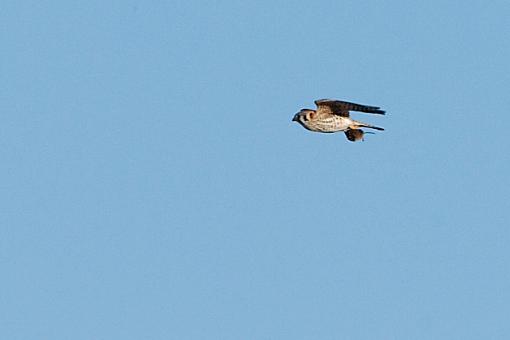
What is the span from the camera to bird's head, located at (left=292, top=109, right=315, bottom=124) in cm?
3741

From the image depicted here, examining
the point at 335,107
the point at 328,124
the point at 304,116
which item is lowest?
the point at 328,124

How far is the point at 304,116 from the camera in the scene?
3747 centimetres

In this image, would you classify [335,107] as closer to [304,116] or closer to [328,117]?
[328,117]

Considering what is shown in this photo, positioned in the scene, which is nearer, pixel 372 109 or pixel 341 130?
pixel 372 109

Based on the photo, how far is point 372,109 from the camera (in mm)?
35875

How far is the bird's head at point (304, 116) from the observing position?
123 ft

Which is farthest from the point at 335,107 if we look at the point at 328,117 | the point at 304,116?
the point at 304,116

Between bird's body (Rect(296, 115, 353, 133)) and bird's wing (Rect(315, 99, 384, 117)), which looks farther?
bird's body (Rect(296, 115, 353, 133))

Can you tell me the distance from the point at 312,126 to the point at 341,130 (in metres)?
1.24

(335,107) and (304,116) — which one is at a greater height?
(335,107)

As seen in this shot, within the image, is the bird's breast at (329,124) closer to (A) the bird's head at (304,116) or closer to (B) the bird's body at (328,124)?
(B) the bird's body at (328,124)

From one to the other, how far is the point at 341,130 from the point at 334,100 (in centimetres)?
129

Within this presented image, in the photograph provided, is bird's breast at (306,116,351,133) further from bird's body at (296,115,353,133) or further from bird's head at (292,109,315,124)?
bird's head at (292,109,315,124)

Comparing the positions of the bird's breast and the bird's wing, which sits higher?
the bird's wing
